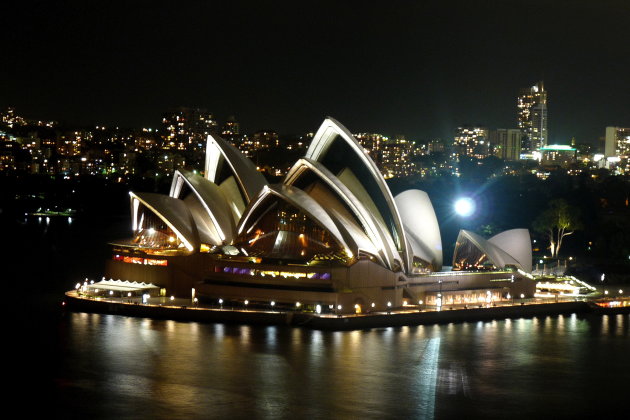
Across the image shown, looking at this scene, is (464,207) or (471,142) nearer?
(464,207)

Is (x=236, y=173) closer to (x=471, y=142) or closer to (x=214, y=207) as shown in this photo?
(x=214, y=207)

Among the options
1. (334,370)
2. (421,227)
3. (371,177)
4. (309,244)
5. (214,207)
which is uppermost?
(371,177)

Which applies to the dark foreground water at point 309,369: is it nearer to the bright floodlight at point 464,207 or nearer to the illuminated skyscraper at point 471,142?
the bright floodlight at point 464,207

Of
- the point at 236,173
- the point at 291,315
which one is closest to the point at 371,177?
the point at 236,173

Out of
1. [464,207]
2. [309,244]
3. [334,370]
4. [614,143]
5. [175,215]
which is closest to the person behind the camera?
[334,370]

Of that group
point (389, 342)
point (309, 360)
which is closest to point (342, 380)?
point (309, 360)

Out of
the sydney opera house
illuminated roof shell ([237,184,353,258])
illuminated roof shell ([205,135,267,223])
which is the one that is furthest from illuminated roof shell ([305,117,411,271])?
illuminated roof shell ([205,135,267,223])

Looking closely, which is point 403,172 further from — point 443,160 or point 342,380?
point 342,380
